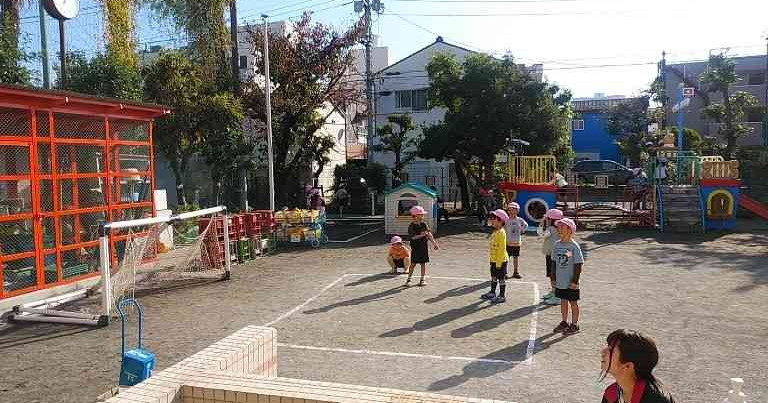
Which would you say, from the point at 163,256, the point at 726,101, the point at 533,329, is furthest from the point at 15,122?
the point at 726,101

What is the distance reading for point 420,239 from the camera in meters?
→ 11.1

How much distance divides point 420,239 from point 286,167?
571 inches

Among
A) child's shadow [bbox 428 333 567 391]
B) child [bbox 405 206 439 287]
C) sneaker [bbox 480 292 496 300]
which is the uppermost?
child [bbox 405 206 439 287]

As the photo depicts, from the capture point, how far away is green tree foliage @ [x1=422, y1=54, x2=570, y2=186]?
22.1 metres

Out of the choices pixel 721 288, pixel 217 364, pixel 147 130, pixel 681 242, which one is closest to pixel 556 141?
pixel 681 242

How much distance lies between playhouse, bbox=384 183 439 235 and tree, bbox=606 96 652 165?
1996 cm

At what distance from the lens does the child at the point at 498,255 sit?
9594mm

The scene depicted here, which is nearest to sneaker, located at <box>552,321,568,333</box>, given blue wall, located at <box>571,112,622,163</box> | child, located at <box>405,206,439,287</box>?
child, located at <box>405,206,439,287</box>

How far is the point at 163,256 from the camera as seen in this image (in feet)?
43.1

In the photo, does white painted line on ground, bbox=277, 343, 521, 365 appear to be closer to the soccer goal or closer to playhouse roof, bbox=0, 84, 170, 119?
the soccer goal

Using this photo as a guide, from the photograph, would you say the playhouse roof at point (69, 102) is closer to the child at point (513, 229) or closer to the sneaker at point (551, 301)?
the child at point (513, 229)

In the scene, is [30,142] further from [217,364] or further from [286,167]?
[286,167]

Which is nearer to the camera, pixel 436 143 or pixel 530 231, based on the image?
pixel 530 231

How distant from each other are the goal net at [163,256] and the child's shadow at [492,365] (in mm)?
5585
